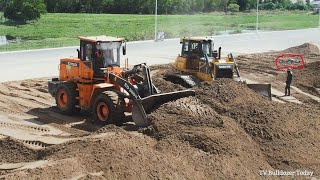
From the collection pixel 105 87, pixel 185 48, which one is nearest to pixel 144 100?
pixel 105 87

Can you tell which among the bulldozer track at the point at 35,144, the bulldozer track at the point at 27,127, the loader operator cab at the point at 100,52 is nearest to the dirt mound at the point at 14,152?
the bulldozer track at the point at 35,144

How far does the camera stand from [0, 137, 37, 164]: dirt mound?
1105 cm

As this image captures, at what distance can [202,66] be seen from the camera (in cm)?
1761

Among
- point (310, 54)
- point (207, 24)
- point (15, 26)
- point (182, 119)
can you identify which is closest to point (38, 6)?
point (15, 26)

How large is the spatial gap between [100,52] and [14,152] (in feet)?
14.4

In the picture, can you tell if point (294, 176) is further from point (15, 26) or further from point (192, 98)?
point (15, 26)

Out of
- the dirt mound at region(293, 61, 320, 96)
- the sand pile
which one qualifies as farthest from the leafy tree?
the sand pile

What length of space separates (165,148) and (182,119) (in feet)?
5.55

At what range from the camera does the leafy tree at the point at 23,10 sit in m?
46.5

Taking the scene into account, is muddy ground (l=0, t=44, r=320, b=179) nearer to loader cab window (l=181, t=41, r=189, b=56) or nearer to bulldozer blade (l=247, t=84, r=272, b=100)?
bulldozer blade (l=247, t=84, r=272, b=100)

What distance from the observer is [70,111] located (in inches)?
600

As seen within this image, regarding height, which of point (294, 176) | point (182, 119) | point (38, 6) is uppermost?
point (38, 6)

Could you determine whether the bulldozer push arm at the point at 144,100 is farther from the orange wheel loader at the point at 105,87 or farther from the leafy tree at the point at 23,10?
the leafy tree at the point at 23,10

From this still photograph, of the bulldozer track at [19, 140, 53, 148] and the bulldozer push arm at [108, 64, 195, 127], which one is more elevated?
the bulldozer push arm at [108, 64, 195, 127]
